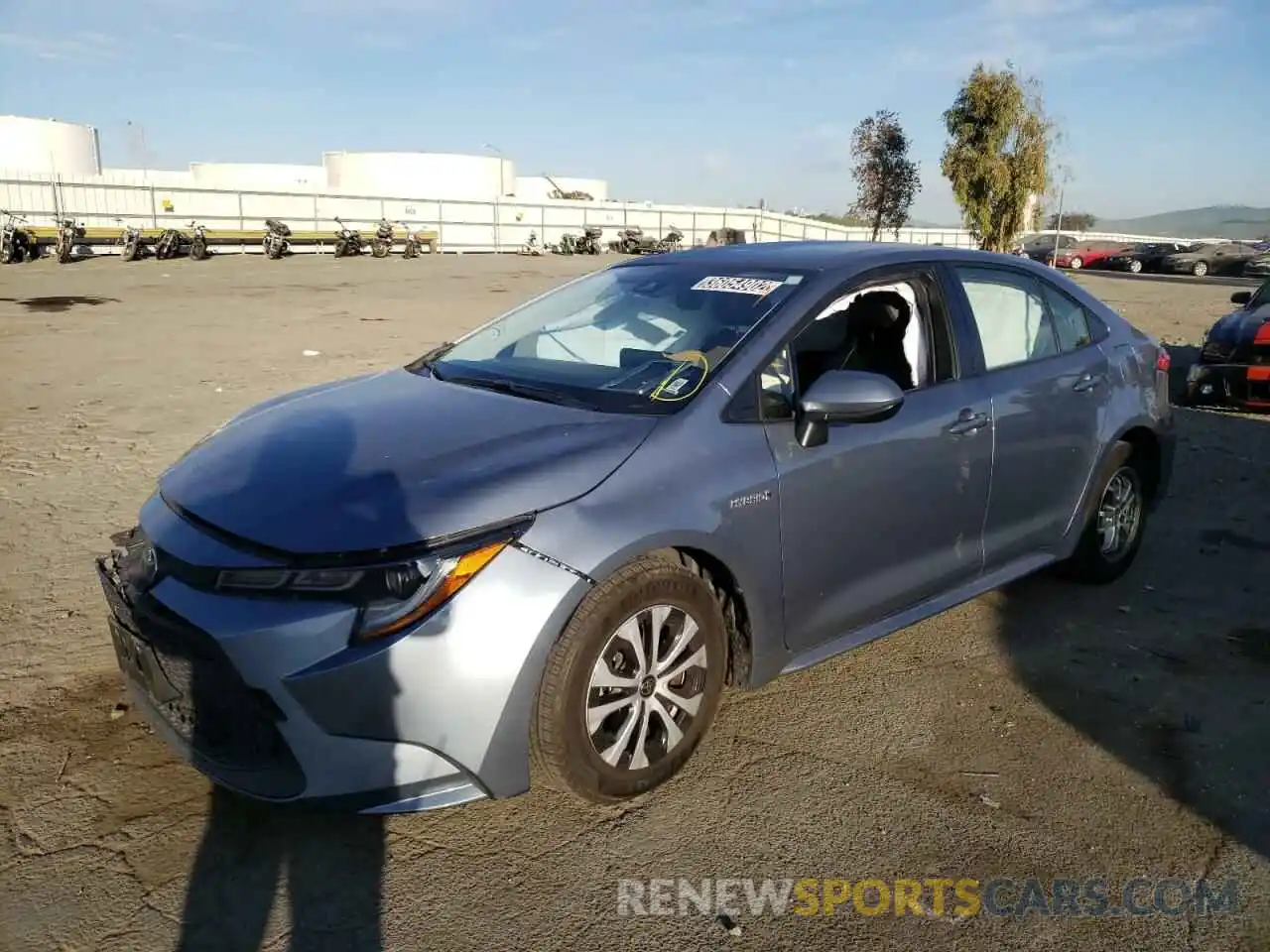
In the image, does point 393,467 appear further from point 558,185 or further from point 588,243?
point 558,185

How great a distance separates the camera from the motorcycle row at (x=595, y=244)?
39.9 m

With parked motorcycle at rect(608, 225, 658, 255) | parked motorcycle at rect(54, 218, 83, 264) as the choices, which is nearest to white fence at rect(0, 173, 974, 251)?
parked motorcycle at rect(608, 225, 658, 255)

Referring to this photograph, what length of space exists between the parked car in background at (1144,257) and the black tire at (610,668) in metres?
43.2

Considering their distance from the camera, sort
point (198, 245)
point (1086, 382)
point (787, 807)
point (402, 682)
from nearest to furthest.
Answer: point (402, 682) → point (787, 807) → point (1086, 382) → point (198, 245)

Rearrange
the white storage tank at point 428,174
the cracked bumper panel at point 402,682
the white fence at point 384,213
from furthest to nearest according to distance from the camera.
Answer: the white storage tank at point 428,174, the white fence at point 384,213, the cracked bumper panel at point 402,682

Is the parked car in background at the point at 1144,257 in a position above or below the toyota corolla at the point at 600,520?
above

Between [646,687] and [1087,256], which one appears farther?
[1087,256]

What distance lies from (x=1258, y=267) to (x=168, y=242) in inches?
1429

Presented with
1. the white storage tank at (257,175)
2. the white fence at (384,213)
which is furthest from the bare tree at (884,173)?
the white storage tank at (257,175)

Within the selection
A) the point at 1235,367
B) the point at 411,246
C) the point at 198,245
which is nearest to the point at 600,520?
the point at 1235,367

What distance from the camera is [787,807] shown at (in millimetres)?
2971

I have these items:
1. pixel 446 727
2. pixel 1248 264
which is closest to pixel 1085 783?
pixel 446 727

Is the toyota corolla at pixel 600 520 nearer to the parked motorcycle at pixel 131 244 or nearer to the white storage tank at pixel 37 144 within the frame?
the parked motorcycle at pixel 131 244

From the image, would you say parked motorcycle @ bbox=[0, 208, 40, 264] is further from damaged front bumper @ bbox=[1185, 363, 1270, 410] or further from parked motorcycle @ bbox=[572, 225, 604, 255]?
damaged front bumper @ bbox=[1185, 363, 1270, 410]
